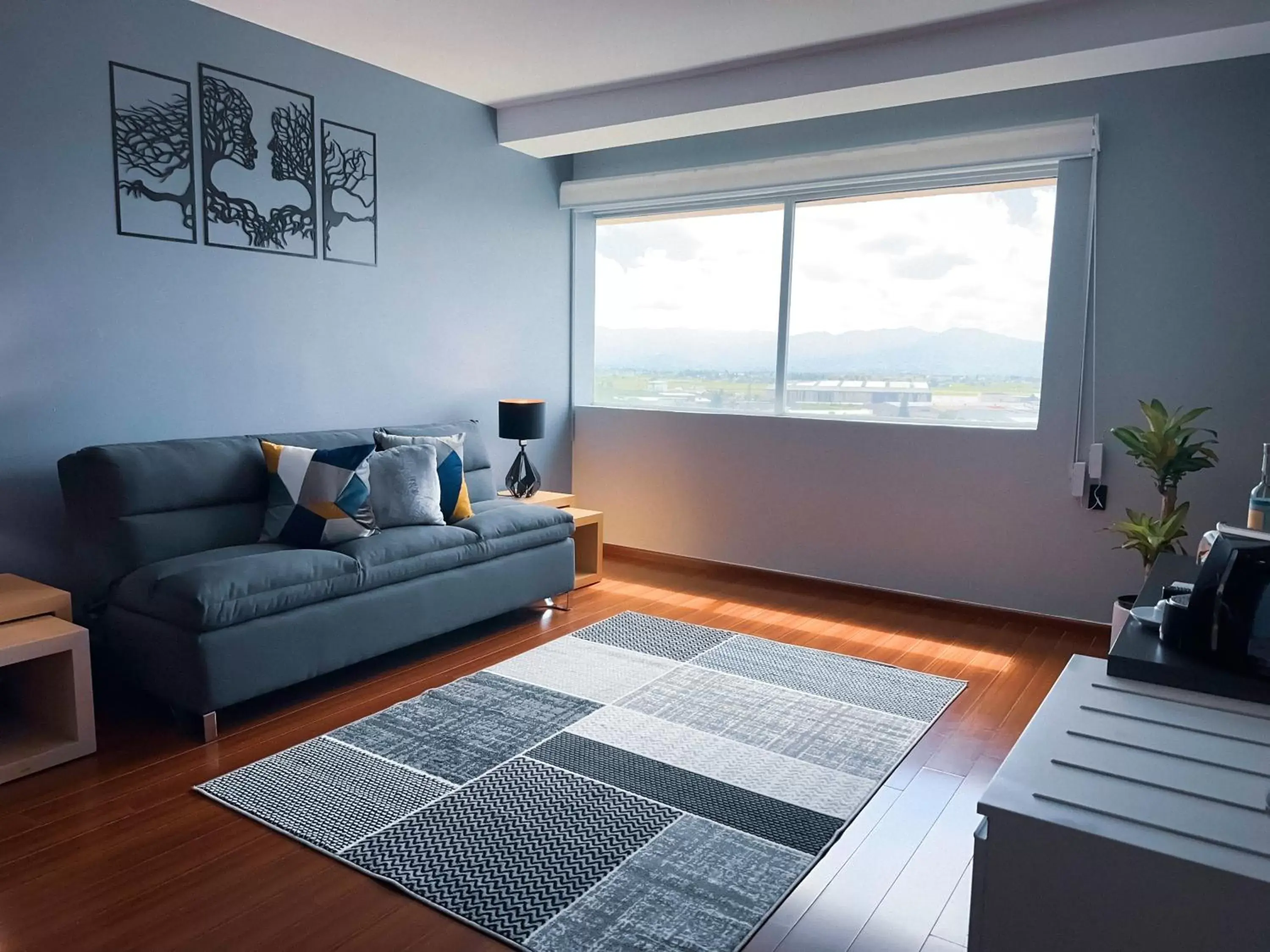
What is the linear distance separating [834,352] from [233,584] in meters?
3.24

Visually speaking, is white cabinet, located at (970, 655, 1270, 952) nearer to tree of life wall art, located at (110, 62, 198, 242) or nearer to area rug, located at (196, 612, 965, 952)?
area rug, located at (196, 612, 965, 952)

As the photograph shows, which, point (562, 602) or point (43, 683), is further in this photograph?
point (562, 602)

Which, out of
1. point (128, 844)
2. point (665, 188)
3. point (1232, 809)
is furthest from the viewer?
point (665, 188)

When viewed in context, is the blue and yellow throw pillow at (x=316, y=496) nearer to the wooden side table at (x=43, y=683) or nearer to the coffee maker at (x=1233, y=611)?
the wooden side table at (x=43, y=683)

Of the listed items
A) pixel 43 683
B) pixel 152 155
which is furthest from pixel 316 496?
pixel 152 155

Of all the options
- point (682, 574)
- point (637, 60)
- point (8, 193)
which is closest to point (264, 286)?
point (8, 193)

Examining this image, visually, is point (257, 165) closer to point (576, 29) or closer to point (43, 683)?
point (576, 29)

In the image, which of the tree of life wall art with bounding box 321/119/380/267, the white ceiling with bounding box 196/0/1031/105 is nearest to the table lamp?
the tree of life wall art with bounding box 321/119/380/267

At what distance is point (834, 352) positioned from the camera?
4.73 meters

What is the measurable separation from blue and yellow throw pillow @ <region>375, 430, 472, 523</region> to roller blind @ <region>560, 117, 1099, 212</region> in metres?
2.13

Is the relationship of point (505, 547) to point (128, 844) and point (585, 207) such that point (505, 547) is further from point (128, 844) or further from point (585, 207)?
point (585, 207)

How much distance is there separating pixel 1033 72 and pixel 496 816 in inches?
133

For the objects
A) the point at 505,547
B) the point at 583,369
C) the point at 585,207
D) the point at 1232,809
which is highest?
the point at 585,207

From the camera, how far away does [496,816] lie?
2330mm
